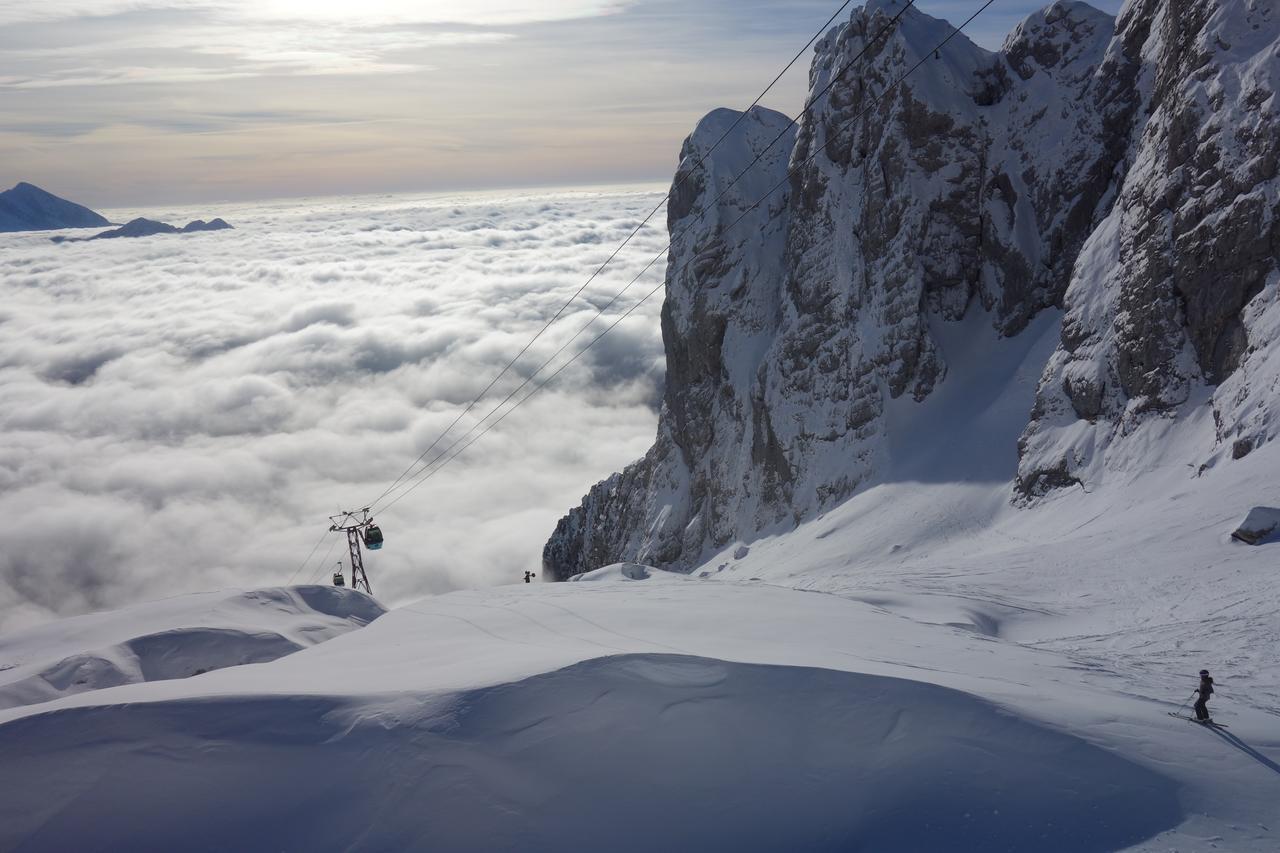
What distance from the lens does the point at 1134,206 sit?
31438mm

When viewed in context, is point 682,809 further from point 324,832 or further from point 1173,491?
point 1173,491

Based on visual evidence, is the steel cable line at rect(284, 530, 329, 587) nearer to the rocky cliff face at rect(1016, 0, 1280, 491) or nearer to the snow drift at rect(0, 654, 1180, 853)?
the rocky cliff face at rect(1016, 0, 1280, 491)

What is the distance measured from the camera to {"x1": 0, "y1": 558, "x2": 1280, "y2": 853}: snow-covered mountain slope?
26.0 ft

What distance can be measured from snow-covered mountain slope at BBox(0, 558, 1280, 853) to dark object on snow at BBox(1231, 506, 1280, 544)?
30.0ft

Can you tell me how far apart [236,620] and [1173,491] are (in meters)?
29.1

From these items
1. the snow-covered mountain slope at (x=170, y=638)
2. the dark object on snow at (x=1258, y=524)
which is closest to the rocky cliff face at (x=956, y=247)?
the dark object on snow at (x=1258, y=524)

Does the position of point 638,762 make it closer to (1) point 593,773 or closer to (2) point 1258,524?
(1) point 593,773

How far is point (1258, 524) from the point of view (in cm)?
1873

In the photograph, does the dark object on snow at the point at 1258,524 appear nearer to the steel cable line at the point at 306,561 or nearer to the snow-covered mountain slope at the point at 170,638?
the snow-covered mountain slope at the point at 170,638

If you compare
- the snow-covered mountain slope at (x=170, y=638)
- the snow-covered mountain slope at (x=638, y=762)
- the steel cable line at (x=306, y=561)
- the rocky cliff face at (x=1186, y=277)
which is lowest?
the steel cable line at (x=306, y=561)

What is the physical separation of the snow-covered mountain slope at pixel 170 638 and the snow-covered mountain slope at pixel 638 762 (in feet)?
54.8

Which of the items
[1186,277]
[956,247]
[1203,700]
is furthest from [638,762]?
[956,247]

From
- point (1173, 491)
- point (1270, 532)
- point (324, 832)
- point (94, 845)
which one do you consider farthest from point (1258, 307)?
point (94, 845)

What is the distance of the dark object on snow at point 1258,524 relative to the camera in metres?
18.7
